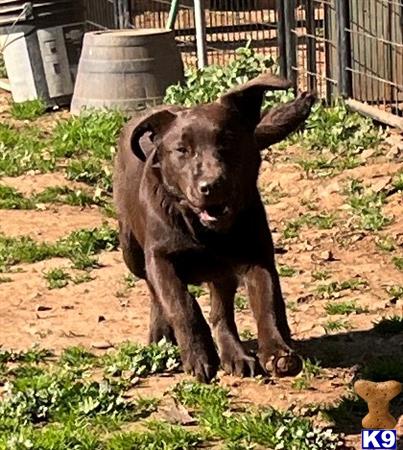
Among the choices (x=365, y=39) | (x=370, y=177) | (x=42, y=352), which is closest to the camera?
(x=42, y=352)

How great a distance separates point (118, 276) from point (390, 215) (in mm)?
1863

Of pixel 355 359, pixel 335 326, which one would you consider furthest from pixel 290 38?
pixel 355 359

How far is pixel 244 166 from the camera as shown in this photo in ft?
17.7

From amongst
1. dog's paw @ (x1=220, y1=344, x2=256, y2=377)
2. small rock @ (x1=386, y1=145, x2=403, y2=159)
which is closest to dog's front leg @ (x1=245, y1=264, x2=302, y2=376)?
dog's paw @ (x1=220, y1=344, x2=256, y2=377)

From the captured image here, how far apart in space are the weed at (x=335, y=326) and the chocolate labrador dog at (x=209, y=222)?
67 cm

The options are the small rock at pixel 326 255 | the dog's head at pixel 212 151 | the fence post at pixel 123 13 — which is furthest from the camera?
the fence post at pixel 123 13

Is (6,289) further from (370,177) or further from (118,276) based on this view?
(370,177)

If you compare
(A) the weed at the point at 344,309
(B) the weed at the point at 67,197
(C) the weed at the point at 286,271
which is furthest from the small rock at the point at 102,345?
(B) the weed at the point at 67,197

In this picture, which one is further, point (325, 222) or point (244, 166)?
point (325, 222)

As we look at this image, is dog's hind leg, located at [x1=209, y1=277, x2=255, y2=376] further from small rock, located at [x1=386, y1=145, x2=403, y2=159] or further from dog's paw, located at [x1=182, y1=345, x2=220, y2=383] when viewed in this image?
small rock, located at [x1=386, y1=145, x2=403, y2=159]

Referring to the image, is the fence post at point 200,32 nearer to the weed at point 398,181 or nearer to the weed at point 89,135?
the weed at point 89,135

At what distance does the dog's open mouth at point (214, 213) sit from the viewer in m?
5.28

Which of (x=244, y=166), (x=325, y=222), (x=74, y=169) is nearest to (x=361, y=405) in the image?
(x=244, y=166)

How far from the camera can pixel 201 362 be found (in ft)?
17.7
